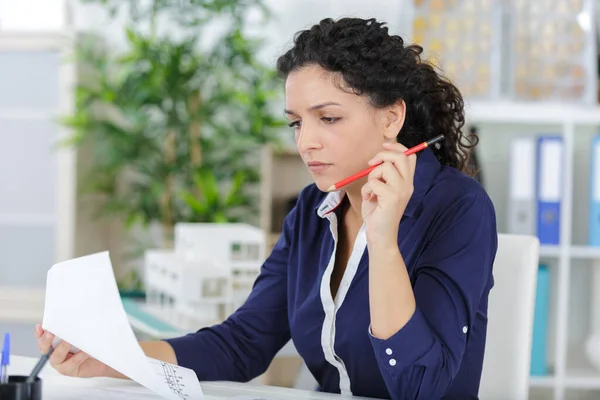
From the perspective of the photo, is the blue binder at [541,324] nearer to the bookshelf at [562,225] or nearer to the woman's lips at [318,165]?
the bookshelf at [562,225]

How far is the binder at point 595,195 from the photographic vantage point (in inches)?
115

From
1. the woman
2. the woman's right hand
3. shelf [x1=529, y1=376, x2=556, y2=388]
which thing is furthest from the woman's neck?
shelf [x1=529, y1=376, x2=556, y2=388]

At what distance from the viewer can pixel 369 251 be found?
1169 mm

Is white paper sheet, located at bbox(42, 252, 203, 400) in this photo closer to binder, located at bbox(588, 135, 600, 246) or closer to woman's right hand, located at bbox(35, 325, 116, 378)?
woman's right hand, located at bbox(35, 325, 116, 378)

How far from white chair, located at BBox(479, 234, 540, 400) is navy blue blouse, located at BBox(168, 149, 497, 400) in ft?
0.30

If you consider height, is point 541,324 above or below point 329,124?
below

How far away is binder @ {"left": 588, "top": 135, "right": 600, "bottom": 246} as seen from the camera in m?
2.92

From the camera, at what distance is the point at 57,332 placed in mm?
1072

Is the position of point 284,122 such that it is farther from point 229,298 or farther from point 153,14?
point 229,298

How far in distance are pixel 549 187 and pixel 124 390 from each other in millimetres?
2040

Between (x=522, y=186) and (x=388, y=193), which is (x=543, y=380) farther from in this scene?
(x=388, y=193)

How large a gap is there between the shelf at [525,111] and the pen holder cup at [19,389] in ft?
7.17

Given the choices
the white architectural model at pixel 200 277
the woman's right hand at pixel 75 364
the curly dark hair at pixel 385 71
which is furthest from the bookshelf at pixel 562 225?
the woman's right hand at pixel 75 364

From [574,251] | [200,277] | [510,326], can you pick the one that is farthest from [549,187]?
[510,326]
